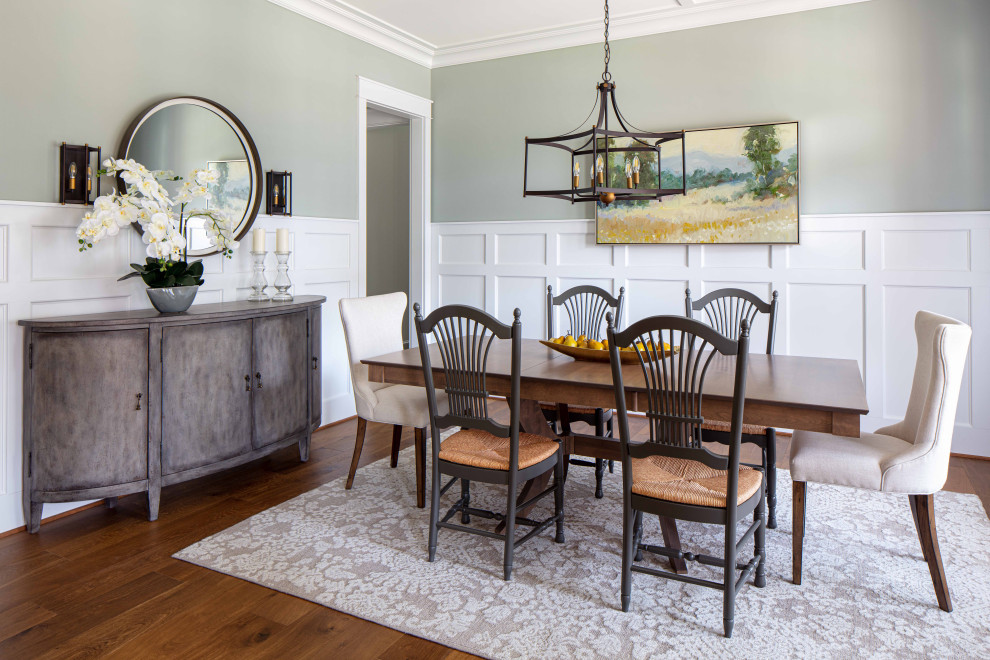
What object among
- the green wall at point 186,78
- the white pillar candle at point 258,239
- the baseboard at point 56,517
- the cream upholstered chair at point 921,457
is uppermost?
the green wall at point 186,78

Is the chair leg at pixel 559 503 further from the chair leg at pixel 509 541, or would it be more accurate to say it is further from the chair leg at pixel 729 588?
the chair leg at pixel 729 588

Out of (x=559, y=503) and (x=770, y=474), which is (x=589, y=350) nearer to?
(x=559, y=503)

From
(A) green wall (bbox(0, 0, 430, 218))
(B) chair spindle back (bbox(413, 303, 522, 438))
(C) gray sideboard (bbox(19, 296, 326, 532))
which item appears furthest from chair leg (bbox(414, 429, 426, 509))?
(A) green wall (bbox(0, 0, 430, 218))

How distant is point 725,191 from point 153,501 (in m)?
3.84

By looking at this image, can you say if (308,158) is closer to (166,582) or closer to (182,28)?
(182,28)

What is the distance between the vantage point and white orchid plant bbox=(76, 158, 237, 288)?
2.96 m

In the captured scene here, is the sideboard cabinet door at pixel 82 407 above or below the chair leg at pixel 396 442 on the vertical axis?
above

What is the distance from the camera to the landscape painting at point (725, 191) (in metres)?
4.41

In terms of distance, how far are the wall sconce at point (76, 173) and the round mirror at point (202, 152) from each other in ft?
0.53

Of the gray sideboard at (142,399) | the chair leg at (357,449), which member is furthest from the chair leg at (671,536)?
the gray sideboard at (142,399)

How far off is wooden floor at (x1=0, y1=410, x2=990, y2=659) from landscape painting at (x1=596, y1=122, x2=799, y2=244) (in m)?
2.02

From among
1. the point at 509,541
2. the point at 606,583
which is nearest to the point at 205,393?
the point at 509,541

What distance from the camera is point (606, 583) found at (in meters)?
2.51

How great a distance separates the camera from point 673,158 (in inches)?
185
